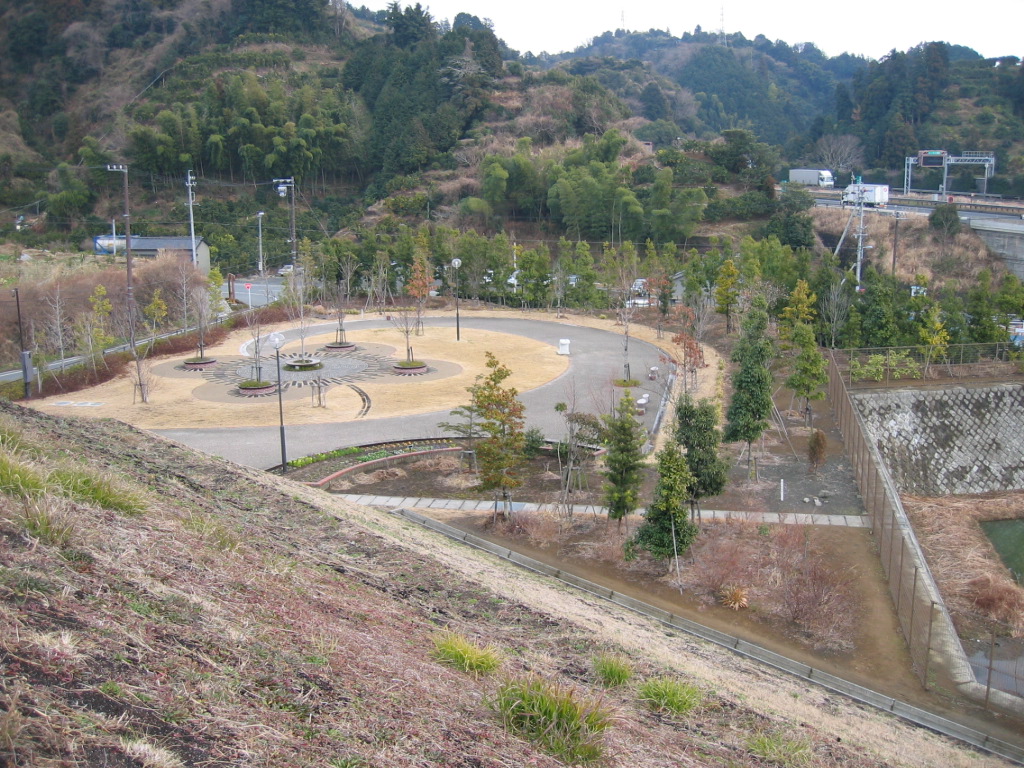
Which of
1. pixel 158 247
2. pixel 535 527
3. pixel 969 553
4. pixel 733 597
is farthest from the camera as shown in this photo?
pixel 158 247

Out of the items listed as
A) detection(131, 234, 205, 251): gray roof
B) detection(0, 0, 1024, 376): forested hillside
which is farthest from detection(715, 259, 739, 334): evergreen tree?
detection(131, 234, 205, 251): gray roof

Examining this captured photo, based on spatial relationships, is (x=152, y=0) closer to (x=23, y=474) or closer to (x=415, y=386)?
(x=415, y=386)

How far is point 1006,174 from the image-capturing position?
58812mm

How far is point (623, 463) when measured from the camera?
1388 cm

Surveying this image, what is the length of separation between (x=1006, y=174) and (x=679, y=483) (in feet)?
192

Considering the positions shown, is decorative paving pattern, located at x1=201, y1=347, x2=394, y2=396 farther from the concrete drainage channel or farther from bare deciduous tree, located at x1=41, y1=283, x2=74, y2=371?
the concrete drainage channel

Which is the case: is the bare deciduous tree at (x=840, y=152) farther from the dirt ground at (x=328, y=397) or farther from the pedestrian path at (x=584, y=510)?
the pedestrian path at (x=584, y=510)

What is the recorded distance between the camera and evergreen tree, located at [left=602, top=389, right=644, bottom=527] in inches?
543

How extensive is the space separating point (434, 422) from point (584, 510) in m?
6.94

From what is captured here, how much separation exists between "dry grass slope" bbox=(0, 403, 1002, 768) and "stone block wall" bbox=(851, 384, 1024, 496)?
41.9 feet

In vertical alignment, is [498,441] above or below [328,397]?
above

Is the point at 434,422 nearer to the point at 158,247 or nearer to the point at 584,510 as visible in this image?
the point at 584,510

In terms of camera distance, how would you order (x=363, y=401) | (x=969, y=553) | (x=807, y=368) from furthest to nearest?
(x=363, y=401) < (x=807, y=368) < (x=969, y=553)

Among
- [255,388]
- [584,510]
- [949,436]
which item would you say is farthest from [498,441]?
[949,436]
